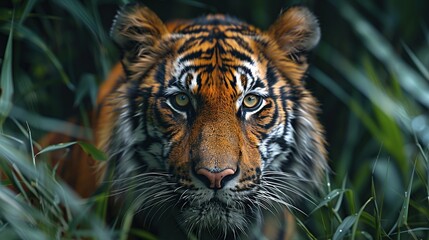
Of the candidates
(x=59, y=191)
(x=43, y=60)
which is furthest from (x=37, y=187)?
(x=43, y=60)

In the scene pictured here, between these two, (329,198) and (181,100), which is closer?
(329,198)

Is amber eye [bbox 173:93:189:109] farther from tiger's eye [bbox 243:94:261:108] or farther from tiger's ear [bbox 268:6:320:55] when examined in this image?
tiger's ear [bbox 268:6:320:55]

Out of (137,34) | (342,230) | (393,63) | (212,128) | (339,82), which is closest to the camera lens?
(342,230)

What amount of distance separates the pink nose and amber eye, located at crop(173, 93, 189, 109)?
28 centimetres

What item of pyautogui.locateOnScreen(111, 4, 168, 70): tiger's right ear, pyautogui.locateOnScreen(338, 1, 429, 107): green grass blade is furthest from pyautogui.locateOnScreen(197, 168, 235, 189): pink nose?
pyautogui.locateOnScreen(338, 1, 429, 107): green grass blade

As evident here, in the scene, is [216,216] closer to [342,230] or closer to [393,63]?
[342,230]

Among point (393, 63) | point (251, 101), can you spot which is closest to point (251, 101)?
point (251, 101)

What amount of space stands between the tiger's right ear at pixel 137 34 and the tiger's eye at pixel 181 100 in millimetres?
222

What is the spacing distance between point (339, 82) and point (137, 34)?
168 cm

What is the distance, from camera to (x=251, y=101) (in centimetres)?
238

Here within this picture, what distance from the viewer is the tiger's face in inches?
88.5

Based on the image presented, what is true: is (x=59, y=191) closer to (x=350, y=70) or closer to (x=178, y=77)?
(x=178, y=77)

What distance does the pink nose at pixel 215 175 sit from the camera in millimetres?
2145

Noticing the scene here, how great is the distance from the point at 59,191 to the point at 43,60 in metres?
1.97
